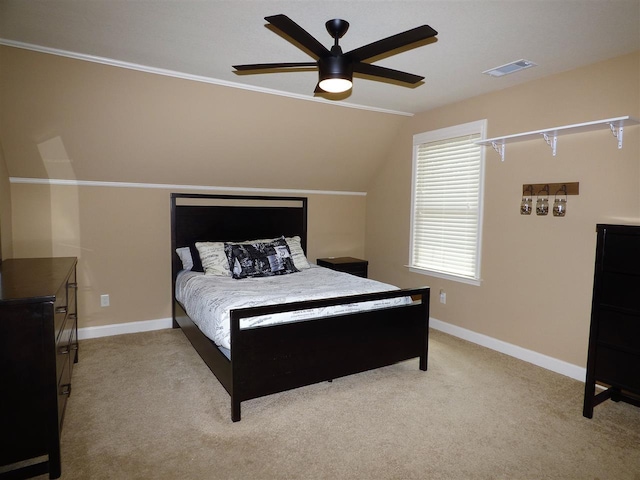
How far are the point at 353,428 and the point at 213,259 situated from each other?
7.01ft

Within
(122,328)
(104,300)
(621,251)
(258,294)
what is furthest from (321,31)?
(122,328)

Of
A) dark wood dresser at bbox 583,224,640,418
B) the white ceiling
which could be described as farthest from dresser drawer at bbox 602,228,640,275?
the white ceiling

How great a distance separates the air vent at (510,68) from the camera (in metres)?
2.89

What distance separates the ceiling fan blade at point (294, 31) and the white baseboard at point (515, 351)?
289cm

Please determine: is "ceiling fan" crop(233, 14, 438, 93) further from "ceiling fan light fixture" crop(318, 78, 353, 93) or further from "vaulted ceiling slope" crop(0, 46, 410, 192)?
"vaulted ceiling slope" crop(0, 46, 410, 192)

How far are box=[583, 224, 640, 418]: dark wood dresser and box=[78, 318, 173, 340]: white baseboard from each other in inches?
145

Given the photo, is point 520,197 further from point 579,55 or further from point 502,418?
point 502,418

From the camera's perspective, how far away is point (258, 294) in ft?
9.70

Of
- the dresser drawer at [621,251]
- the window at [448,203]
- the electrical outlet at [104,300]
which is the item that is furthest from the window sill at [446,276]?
the electrical outlet at [104,300]

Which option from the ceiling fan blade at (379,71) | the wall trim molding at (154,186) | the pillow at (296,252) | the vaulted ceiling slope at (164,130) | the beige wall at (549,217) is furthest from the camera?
the pillow at (296,252)

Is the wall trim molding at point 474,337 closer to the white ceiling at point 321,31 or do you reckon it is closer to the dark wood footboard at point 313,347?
the dark wood footboard at point 313,347

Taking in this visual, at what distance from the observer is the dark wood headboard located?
13.6 ft

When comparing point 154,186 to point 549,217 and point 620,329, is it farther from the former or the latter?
point 620,329

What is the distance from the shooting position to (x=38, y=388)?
1853mm
